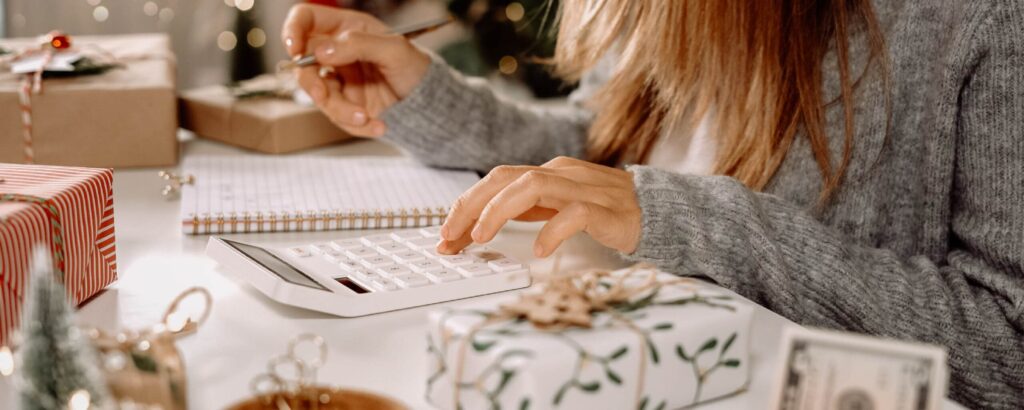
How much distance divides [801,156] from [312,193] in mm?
437

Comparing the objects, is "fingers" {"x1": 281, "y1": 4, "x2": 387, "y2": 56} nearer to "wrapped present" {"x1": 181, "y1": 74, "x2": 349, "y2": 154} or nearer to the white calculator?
"wrapped present" {"x1": 181, "y1": 74, "x2": 349, "y2": 154}

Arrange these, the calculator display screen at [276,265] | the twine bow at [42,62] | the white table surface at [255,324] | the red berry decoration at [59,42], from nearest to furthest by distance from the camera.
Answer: the white table surface at [255,324]
the calculator display screen at [276,265]
the twine bow at [42,62]
the red berry decoration at [59,42]

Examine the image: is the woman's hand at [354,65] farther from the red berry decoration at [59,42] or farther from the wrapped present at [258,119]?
the red berry decoration at [59,42]

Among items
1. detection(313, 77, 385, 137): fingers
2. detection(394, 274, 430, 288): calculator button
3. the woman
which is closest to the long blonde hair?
the woman

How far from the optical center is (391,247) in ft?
2.35

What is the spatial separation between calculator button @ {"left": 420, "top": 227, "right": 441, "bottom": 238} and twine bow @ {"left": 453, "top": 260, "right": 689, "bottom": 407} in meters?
0.24

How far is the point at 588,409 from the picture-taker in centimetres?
46

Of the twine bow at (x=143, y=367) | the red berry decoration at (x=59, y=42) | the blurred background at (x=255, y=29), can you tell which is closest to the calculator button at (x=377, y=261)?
the twine bow at (x=143, y=367)

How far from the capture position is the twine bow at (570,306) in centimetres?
46

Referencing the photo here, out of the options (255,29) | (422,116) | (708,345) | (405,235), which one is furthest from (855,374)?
(255,29)

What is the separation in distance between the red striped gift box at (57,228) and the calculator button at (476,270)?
24cm

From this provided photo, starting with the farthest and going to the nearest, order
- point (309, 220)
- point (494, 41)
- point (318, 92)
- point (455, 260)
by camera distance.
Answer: point (494, 41), point (318, 92), point (309, 220), point (455, 260)

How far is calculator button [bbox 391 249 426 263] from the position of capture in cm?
69

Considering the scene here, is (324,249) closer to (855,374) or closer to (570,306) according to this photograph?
(570,306)
